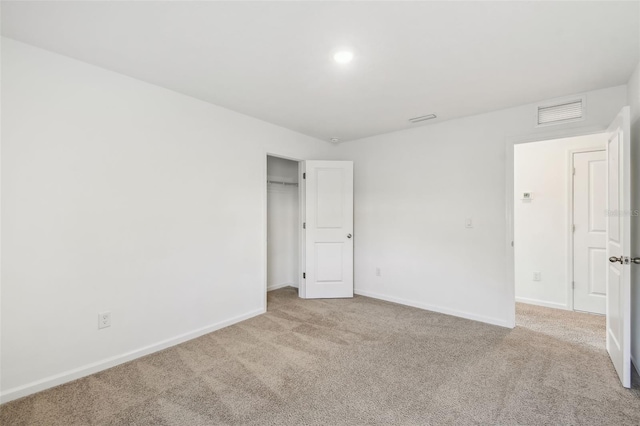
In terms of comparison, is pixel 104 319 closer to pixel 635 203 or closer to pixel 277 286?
pixel 277 286

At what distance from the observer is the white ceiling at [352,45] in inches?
64.1

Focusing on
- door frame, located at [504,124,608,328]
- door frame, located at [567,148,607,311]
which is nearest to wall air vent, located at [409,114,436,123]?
door frame, located at [504,124,608,328]

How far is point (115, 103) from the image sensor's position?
7.66ft

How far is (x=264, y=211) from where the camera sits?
3.55 metres

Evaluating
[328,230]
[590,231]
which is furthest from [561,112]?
[328,230]

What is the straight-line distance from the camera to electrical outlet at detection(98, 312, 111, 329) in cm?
225

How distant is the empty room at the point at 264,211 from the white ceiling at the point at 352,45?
18 mm

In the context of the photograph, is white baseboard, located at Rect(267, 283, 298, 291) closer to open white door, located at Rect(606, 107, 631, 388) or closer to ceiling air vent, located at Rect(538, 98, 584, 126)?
open white door, located at Rect(606, 107, 631, 388)

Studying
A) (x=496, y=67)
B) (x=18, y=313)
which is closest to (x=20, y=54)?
(x=18, y=313)

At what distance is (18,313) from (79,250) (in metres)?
0.50

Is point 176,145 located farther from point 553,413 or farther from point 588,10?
point 553,413

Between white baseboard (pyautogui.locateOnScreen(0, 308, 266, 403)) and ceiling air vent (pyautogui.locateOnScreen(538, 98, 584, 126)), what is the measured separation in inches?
157

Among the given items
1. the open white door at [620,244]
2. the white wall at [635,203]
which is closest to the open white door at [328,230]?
the open white door at [620,244]

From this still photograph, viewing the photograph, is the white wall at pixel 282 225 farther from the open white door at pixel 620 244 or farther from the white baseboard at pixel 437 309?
the open white door at pixel 620 244
